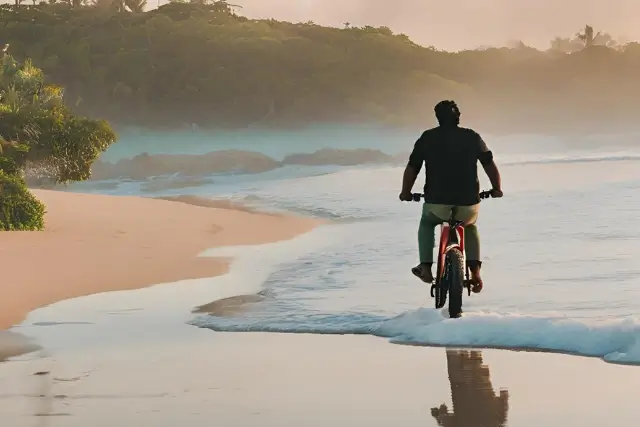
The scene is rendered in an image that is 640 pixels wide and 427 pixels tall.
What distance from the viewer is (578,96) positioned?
10706 centimetres

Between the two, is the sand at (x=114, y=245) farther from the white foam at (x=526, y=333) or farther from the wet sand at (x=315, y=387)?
the white foam at (x=526, y=333)

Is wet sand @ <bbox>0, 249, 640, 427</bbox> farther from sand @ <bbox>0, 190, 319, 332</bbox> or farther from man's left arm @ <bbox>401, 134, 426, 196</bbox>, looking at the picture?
sand @ <bbox>0, 190, 319, 332</bbox>

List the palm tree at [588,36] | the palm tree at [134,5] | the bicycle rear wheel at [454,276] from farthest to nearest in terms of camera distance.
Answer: the palm tree at [588,36]
the palm tree at [134,5]
the bicycle rear wheel at [454,276]

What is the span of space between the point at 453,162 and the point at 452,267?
750mm

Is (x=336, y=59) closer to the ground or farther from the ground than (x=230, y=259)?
farther from the ground

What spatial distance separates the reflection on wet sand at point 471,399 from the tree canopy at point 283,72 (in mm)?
88336

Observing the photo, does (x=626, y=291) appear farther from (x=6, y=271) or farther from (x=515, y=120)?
(x=515, y=120)

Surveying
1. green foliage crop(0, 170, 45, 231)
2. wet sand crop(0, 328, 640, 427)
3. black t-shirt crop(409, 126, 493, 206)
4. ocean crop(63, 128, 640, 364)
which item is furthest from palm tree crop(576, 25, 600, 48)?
wet sand crop(0, 328, 640, 427)

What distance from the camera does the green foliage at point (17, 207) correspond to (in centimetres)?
1789

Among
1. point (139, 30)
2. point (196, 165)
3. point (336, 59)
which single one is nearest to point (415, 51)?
point (336, 59)

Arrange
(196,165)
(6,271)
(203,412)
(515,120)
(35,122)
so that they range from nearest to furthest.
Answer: (203,412)
(6,271)
(35,122)
(196,165)
(515,120)

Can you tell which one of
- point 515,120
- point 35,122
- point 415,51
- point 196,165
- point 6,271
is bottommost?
point 6,271

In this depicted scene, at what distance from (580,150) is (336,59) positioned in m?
29.2

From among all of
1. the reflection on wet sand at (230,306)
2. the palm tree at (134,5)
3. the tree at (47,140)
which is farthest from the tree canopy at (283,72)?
the reflection on wet sand at (230,306)
